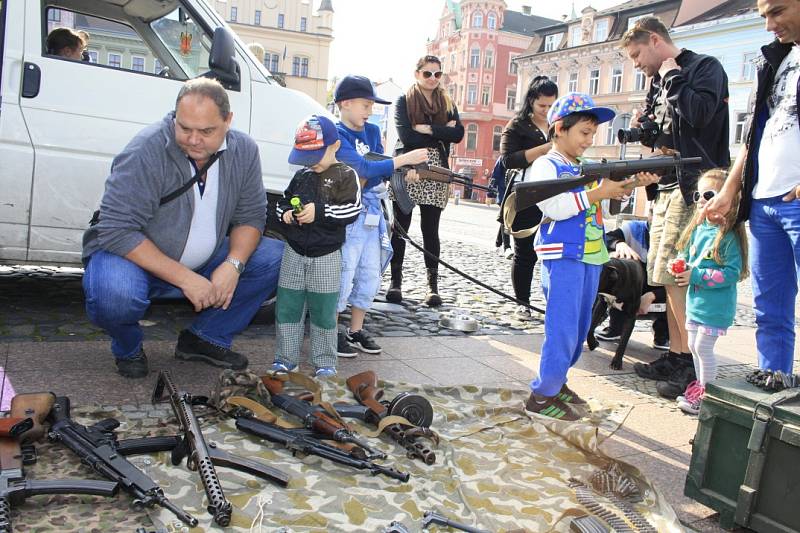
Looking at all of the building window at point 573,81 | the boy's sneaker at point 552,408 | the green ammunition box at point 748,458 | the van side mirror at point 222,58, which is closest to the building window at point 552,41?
the building window at point 573,81

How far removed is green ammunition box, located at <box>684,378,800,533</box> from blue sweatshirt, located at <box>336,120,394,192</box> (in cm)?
250

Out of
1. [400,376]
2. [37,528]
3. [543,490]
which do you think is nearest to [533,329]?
[400,376]

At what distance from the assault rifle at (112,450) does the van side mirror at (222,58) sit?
2389 mm

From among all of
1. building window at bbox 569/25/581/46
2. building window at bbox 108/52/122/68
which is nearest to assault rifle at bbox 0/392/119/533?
building window at bbox 108/52/122/68

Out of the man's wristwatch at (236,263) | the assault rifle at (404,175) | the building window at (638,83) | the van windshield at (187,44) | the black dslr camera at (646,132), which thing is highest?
the building window at (638,83)

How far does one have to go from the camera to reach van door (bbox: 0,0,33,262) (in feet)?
15.1

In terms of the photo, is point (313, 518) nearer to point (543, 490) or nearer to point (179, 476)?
point (179, 476)

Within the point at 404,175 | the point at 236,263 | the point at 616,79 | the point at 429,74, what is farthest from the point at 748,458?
the point at 616,79

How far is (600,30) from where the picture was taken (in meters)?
50.2

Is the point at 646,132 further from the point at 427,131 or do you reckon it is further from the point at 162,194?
the point at 162,194

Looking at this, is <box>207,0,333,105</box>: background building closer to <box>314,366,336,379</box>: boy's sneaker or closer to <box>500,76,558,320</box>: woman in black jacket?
<box>500,76,558,320</box>: woman in black jacket

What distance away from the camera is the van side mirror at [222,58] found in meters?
4.63

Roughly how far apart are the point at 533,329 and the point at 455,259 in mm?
4822

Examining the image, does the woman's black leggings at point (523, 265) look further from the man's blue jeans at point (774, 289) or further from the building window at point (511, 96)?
the building window at point (511, 96)
